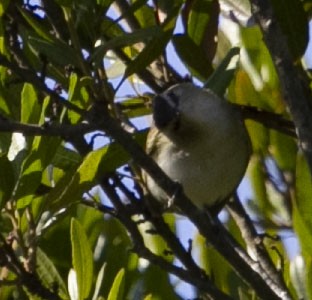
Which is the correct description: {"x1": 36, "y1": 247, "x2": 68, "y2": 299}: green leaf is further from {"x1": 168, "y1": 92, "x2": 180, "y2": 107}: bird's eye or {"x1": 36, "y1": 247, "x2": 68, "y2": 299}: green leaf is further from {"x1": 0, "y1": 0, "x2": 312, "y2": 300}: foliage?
{"x1": 168, "y1": 92, "x2": 180, "y2": 107}: bird's eye

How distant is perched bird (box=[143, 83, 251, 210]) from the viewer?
10.8ft

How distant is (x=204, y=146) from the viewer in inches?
130

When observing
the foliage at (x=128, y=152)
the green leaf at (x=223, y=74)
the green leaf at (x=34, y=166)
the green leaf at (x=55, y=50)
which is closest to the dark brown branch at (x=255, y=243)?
the foliage at (x=128, y=152)

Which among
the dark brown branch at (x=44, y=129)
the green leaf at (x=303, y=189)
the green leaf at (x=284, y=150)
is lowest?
the green leaf at (x=303, y=189)

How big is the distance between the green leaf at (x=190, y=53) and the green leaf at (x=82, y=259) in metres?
0.61

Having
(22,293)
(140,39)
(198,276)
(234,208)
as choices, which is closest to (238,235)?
(234,208)

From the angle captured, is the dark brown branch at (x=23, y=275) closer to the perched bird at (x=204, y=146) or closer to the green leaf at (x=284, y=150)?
the green leaf at (x=284, y=150)

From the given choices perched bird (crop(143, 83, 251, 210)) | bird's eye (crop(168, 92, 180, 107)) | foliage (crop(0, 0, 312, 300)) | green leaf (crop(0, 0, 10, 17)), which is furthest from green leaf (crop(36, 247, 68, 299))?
perched bird (crop(143, 83, 251, 210))

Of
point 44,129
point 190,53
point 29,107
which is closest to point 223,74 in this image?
point 190,53

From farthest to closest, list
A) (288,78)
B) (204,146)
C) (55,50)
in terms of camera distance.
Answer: (204,146)
(288,78)
(55,50)

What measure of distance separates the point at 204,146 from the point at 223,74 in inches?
34.5

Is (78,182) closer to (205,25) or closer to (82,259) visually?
(82,259)

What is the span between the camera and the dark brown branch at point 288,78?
1.99 meters

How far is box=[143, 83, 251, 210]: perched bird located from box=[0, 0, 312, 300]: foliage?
33 cm
